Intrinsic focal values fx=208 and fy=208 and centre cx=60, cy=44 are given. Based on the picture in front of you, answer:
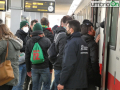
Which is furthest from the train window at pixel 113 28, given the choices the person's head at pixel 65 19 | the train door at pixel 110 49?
the person's head at pixel 65 19

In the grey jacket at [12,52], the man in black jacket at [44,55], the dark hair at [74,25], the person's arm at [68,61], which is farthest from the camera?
the man in black jacket at [44,55]

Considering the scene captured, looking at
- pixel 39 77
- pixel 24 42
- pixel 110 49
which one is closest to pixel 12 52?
pixel 39 77

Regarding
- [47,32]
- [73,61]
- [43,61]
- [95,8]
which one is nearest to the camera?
[73,61]

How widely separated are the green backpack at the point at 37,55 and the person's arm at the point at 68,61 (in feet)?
4.24

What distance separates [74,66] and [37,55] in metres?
1.38

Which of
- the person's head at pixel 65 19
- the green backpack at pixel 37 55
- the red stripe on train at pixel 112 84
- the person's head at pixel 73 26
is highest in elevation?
the person's head at pixel 65 19

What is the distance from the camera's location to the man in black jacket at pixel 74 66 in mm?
2732

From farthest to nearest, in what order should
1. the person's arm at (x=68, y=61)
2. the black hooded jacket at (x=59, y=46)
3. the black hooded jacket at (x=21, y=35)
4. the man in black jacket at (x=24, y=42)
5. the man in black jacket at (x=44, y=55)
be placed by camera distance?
1. the black hooded jacket at (x=21, y=35)
2. the man in black jacket at (x=24, y=42)
3. the man in black jacket at (x=44, y=55)
4. the black hooded jacket at (x=59, y=46)
5. the person's arm at (x=68, y=61)

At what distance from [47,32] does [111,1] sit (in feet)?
8.52

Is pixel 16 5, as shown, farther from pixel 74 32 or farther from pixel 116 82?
pixel 116 82

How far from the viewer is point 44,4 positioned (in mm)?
10703

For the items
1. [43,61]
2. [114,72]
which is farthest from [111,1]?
[43,61]

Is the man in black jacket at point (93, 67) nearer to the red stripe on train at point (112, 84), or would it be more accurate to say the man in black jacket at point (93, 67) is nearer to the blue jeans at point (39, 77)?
the red stripe on train at point (112, 84)

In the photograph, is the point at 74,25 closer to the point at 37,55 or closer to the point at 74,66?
the point at 74,66
